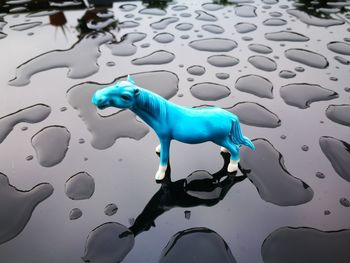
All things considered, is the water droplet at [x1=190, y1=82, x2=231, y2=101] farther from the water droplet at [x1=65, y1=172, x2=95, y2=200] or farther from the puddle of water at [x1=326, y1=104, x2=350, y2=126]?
the water droplet at [x1=65, y1=172, x2=95, y2=200]

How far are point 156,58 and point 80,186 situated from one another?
62 cm

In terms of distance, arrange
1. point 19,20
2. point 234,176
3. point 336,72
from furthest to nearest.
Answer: point 19,20, point 336,72, point 234,176

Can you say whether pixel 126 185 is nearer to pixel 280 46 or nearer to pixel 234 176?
pixel 234 176

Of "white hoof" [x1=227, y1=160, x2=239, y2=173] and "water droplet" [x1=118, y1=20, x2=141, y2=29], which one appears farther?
"water droplet" [x1=118, y1=20, x2=141, y2=29]

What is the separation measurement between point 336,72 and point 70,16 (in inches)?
44.9

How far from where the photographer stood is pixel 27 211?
708 millimetres

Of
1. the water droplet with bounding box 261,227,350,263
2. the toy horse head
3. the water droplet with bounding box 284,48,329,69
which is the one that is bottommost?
the water droplet with bounding box 261,227,350,263

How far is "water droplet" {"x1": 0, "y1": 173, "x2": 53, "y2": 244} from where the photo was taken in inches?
26.6

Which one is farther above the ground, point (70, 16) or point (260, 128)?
point (70, 16)

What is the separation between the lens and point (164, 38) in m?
1.31

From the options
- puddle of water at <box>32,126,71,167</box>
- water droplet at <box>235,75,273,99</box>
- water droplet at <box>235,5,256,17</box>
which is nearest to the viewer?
puddle of water at <box>32,126,71,167</box>

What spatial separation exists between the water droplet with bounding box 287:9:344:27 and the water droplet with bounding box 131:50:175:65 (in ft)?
2.11

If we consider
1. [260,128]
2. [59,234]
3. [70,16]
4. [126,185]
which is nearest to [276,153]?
[260,128]

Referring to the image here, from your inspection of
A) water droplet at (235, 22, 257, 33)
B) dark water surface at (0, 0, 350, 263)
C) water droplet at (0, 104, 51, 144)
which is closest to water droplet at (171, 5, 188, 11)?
dark water surface at (0, 0, 350, 263)
